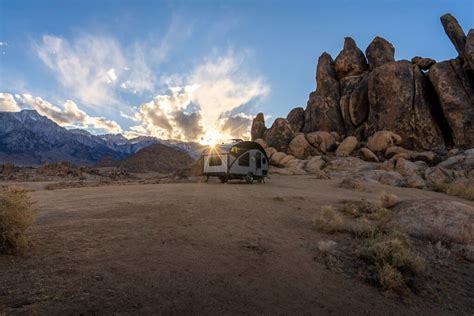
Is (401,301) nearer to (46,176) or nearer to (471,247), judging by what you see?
(471,247)

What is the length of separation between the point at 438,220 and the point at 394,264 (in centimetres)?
402

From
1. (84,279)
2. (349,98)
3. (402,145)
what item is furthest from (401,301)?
(349,98)

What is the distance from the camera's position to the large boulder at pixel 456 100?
33938mm

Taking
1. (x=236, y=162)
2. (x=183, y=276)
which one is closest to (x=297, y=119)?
(x=236, y=162)

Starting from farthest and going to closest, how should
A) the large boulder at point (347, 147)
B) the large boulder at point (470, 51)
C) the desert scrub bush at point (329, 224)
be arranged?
the large boulder at point (347, 147)
the large boulder at point (470, 51)
the desert scrub bush at point (329, 224)

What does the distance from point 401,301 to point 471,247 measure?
360 centimetres

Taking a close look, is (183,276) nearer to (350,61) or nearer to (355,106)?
(355,106)

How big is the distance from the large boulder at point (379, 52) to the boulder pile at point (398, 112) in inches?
7.2

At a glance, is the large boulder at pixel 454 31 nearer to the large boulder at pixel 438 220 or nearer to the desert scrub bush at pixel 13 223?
the large boulder at pixel 438 220

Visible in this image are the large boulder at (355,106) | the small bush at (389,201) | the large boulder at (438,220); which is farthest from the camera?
the large boulder at (355,106)

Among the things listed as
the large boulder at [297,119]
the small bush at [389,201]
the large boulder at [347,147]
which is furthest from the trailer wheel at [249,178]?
the large boulder at [297,119]

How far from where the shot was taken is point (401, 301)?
4500 mm

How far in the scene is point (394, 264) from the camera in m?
5.18

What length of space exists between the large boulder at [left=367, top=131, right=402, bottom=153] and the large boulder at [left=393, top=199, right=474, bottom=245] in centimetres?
2916
